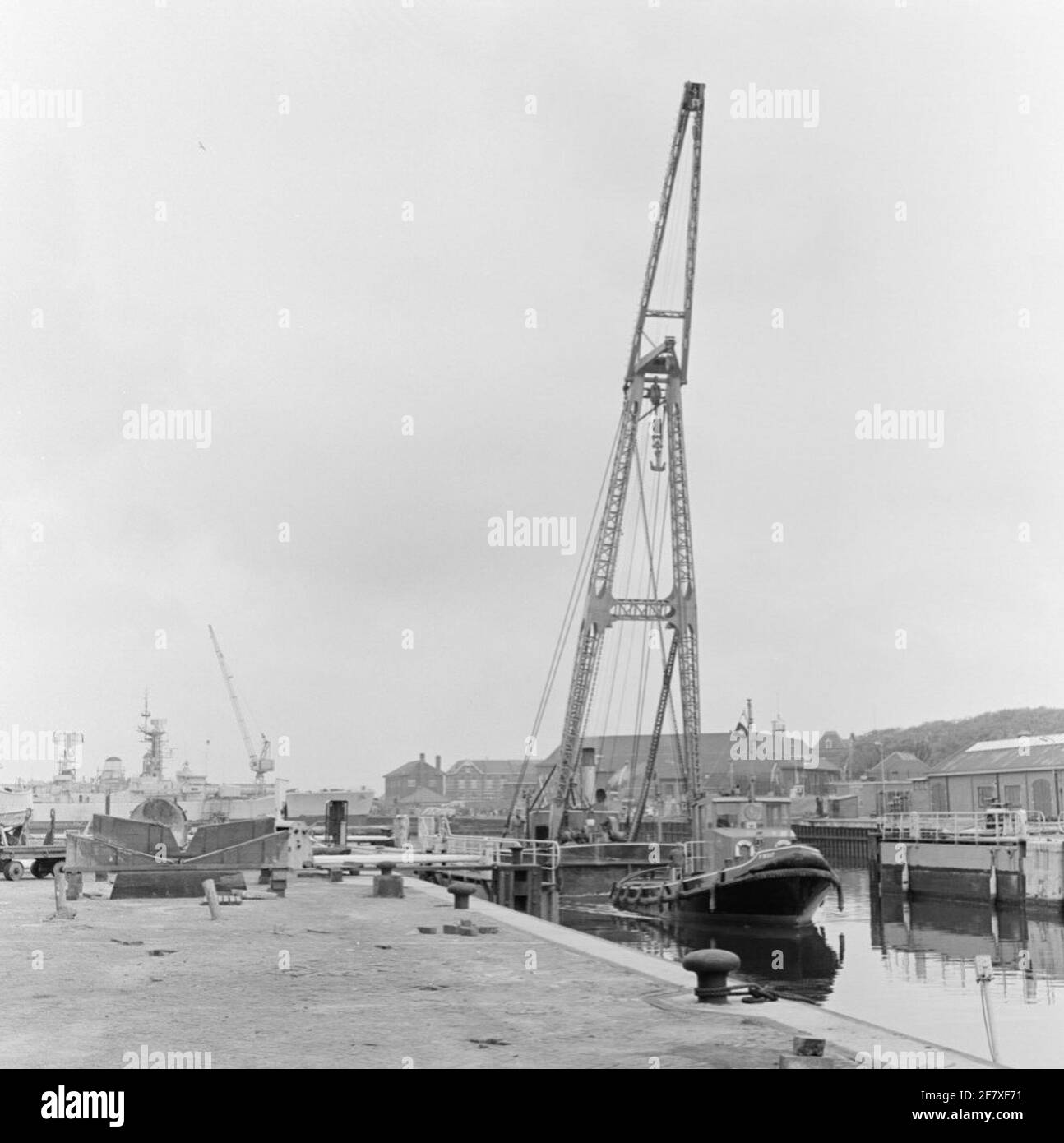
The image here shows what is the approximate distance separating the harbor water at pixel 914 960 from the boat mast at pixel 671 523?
29.8 ft

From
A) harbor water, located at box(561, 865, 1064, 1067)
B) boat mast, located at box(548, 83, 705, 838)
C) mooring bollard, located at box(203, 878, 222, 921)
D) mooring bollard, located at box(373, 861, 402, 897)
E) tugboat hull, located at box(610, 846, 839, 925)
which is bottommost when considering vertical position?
harbor water, located at box(561, 865, 1064, 1067)

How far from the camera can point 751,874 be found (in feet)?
113

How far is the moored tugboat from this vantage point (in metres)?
34.3

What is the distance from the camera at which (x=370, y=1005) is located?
12.1 metres

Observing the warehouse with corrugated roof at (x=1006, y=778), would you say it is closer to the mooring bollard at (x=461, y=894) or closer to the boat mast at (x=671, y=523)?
the boat mast at (x=671, y=523)

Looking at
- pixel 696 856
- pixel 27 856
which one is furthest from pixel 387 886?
pixel 27 856

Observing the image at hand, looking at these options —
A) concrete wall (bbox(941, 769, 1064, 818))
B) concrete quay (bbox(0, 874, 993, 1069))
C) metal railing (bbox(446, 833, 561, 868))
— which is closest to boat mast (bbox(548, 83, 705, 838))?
metal railing (bbox(446, 833, 561, 868))

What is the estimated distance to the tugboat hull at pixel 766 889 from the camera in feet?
112

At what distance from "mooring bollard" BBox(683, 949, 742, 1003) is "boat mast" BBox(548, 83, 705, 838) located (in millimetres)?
35202

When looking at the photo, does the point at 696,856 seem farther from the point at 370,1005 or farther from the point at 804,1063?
the point at 804,1063

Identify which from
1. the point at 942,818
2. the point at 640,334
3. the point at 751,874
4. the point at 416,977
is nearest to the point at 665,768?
the point at 942,818

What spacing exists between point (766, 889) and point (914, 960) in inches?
175

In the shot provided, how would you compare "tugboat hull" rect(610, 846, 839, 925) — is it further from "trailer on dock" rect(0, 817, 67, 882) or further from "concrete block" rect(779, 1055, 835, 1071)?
"concrete block" rect(779, 1055, 835, 1071)
